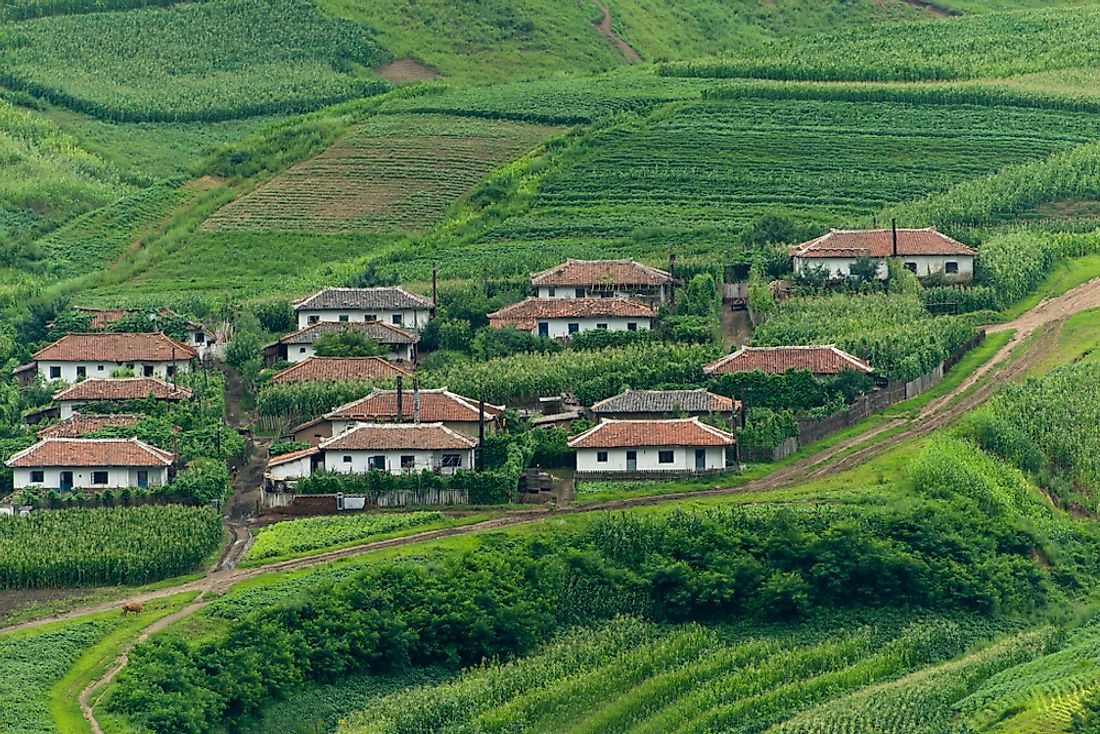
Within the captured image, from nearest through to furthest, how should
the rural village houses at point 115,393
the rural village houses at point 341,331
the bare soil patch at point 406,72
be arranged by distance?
the rural village houses at point 115,393 < the rural village houses at point 341,331 < the bare soil patch at point 406,72

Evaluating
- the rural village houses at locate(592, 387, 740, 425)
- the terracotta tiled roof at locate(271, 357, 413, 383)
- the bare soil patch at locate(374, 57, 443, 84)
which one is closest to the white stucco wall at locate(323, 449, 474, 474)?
the rural village houses at locate(592, 387, 740, 425)

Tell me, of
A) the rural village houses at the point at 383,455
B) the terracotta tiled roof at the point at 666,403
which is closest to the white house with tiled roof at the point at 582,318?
the terracotta tiled roof at the point at 666,403

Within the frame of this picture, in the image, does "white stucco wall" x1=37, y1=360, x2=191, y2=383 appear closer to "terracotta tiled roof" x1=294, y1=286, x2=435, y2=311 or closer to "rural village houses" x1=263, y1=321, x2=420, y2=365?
"rural village houses" x1=263, y1=321, x2=420, y2=365

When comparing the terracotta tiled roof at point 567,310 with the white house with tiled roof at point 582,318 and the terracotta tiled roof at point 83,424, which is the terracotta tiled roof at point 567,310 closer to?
the white house with tiled roof at point 582,318

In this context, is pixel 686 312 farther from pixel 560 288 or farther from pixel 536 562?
pixel 536 562

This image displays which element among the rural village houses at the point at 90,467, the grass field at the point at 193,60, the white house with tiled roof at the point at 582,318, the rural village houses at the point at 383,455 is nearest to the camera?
the rural village houses at the point at 90,467

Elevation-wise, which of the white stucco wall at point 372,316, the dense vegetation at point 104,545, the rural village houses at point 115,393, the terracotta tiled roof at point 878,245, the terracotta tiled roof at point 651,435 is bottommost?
the dense vegetation at point 104,545
